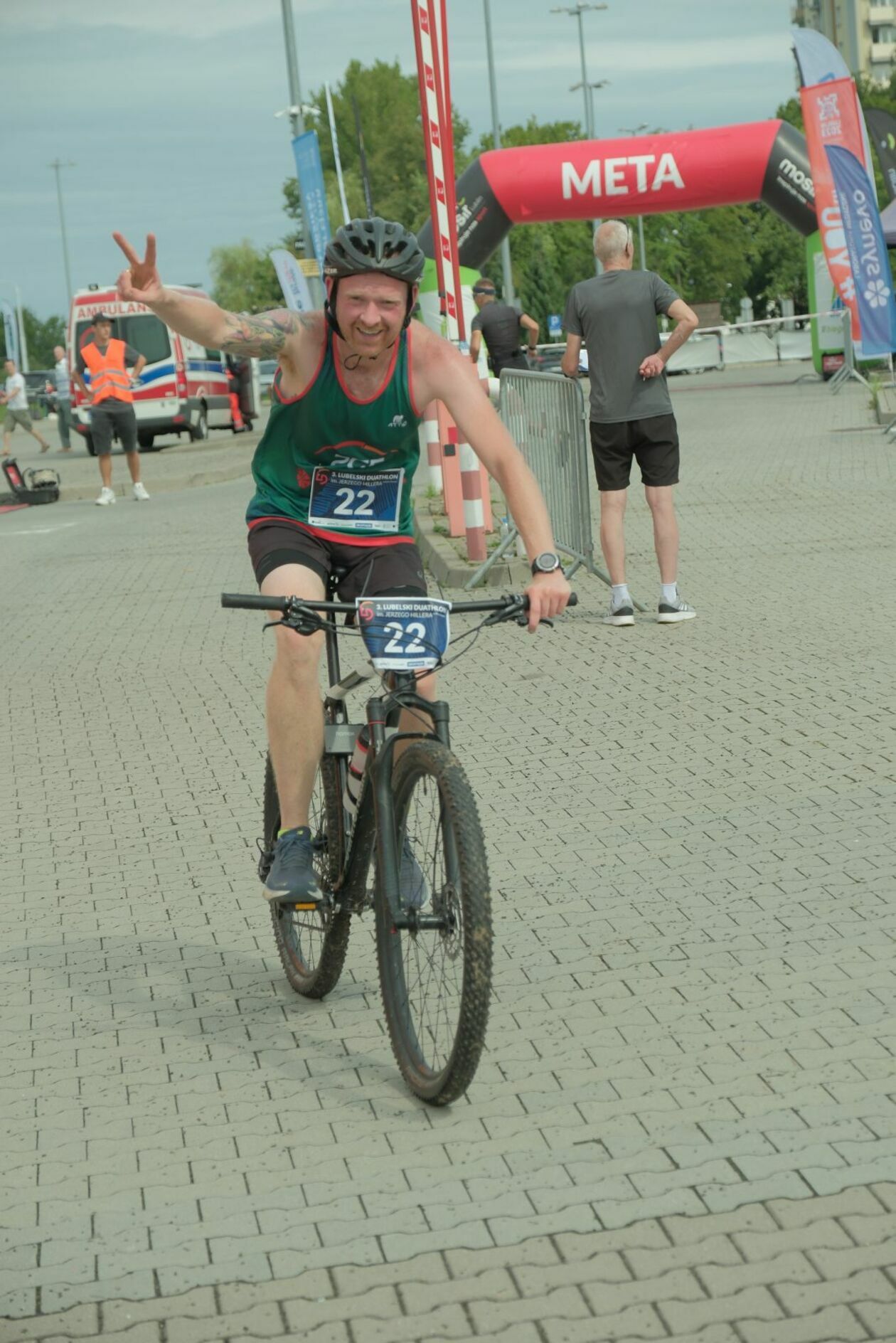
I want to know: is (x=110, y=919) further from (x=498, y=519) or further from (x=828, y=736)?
(x=498, y=519)

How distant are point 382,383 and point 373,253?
31 centimetres

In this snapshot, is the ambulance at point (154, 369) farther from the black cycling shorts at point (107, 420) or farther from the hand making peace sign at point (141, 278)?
the hand making peace sign at point (141, 278)

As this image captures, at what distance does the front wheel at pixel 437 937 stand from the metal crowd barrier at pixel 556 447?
7.48 m

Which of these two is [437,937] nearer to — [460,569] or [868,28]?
[460,569]

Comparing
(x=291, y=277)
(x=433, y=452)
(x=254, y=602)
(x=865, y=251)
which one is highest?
(x=291, y=277)

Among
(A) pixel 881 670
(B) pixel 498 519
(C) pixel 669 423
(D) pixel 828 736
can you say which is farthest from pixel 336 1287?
(B) pixel 498 519

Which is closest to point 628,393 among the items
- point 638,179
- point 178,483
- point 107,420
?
point 107,420

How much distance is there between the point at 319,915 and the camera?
504 centimetres

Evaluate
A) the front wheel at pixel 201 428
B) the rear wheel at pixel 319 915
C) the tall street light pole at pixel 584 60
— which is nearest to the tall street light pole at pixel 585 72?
the tall street light pole at pixel 584 60

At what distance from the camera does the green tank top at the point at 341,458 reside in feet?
15.6

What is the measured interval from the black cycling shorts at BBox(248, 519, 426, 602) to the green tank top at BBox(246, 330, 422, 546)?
0.08 feet

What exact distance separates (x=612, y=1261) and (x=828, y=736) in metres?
4.43

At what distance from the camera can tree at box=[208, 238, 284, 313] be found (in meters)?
120

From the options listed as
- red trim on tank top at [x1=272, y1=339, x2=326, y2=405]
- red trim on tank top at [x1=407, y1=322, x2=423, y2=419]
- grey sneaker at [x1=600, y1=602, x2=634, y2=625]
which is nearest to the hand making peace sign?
red trim on tank top at [x1=272, y1=339, x2=326, y2=405]
